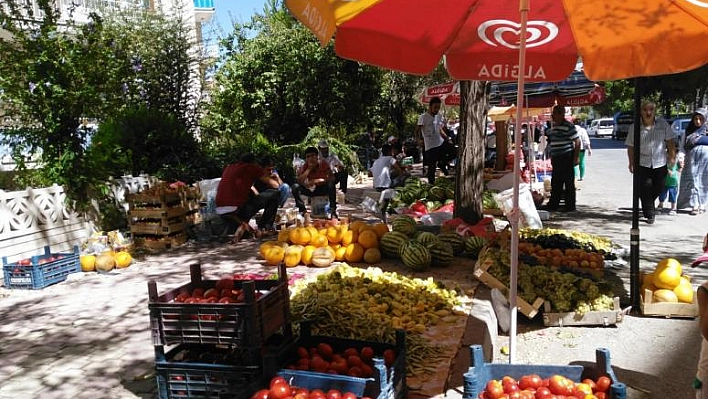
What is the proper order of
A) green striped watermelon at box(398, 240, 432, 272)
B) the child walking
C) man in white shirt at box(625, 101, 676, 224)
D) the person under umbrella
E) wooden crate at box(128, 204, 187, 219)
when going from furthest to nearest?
the child walking < the person under umbrella < man in white shirt at box(625, 101, 676, 224) < wooden crate at box(128, 204, 187, 219) < green striped watermelon at box(398, 240, 432, 272)

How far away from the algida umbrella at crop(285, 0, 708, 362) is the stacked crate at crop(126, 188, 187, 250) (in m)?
5.94

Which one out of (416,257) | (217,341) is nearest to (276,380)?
(217,341)

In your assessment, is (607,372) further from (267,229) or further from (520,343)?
(267,229)

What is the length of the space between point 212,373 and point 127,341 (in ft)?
6.35

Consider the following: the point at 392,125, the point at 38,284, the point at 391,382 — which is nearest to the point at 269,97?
the point at 392,125

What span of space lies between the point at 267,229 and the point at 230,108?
40.4ft

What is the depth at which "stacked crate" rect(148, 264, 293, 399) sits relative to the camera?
3230mm

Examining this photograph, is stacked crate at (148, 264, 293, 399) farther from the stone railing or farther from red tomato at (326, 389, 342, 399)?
the stone railing

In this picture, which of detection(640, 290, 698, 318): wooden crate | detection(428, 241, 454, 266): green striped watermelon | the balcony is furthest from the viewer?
the balcony

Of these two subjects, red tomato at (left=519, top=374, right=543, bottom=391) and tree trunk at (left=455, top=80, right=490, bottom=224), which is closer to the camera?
red tomato at (left=519, top=374, right=543, bottom=391)

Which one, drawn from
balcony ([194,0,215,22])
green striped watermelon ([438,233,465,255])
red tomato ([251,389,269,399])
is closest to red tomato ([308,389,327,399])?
red tomato ([251,389,269,399])

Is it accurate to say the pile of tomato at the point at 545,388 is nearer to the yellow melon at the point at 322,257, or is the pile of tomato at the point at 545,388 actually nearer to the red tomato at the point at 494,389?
the red tomato at the point at 494,389

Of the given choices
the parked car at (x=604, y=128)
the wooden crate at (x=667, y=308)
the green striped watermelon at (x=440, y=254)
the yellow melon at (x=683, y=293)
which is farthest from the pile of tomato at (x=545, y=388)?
the parked car at (x=604, y=128)

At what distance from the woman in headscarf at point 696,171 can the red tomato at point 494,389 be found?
9817 mm
